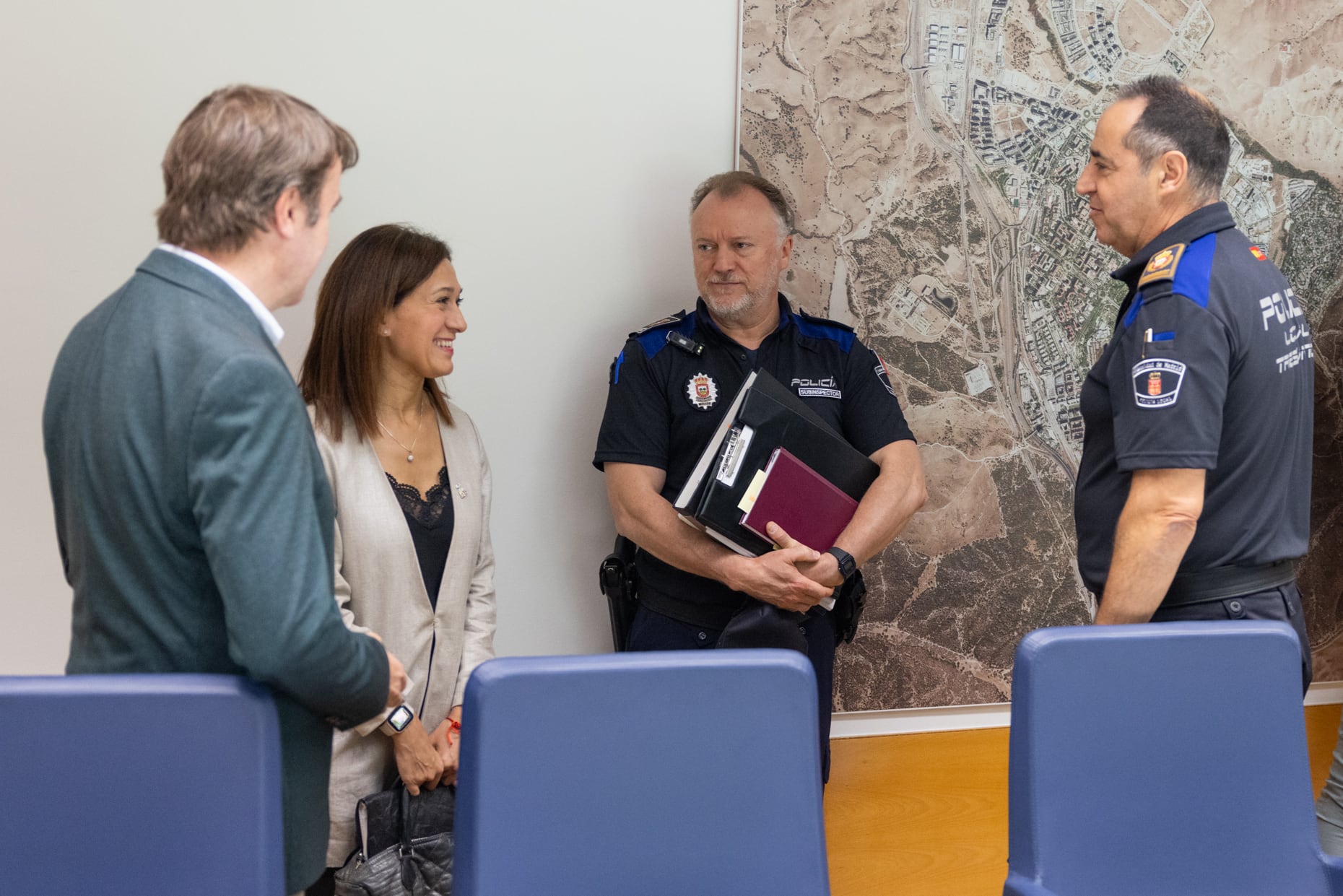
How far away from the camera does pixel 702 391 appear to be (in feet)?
8.68

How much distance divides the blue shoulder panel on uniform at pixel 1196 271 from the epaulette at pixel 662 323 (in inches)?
49.6

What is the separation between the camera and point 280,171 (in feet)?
4.16

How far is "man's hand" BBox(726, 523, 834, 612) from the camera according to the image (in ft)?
7.73

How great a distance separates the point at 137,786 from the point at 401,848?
769 millimetres

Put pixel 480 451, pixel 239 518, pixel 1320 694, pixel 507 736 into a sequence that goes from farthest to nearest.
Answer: pixel 1320 694, pixel 480 451, pixel 507 736, pixel 239 518

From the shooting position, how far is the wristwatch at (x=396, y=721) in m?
1.96

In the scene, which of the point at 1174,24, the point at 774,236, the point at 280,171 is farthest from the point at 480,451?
the point at 1174,24

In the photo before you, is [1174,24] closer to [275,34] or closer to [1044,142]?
[1044,142]

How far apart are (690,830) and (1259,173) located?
2962mm

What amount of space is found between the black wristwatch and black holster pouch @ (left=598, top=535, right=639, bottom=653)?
563 millimetres

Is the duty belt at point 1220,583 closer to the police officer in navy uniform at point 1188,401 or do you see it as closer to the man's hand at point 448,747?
the police officer in navy uniform at point 1188,401

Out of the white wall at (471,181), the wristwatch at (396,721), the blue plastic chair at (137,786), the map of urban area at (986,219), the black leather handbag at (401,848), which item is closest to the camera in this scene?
the blue plastic chair at (137,786)

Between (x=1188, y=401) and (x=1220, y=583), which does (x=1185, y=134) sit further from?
(x=1220, y=583)

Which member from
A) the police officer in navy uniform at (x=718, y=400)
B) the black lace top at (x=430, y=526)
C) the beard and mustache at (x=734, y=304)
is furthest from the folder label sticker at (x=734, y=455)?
the black lace top at (x=430, y=526)
